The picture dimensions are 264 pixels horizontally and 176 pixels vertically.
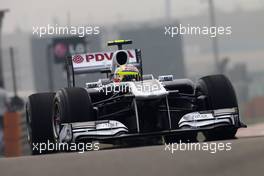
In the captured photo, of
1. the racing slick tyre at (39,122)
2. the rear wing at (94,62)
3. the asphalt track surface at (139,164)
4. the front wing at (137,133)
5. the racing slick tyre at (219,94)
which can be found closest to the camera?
the asphalt track surface at (139,164)

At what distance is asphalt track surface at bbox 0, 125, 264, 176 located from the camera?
6.23m

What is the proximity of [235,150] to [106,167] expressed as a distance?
1.03 m

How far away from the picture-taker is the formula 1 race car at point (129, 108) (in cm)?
883

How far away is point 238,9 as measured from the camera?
1005 inches

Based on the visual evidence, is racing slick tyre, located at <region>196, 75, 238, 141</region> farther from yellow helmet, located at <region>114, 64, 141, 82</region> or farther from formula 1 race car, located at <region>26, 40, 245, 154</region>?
yellow helmet, located at <region>114, 64, 141, 82</region>

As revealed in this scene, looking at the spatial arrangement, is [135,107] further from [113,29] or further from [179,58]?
[179,58]

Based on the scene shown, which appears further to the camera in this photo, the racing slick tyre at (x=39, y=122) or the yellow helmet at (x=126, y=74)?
the yellow helmet at (x=126, y=74)

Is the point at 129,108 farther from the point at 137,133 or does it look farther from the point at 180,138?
the point at 180,138

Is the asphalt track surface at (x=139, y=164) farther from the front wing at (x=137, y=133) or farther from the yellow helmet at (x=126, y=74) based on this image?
the yellow helmet at (x=126, y=74)

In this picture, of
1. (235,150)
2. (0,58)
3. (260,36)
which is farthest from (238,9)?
(235,150)

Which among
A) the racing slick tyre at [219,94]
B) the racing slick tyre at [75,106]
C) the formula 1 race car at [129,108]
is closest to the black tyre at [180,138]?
the formula 1 race car at [129,108]

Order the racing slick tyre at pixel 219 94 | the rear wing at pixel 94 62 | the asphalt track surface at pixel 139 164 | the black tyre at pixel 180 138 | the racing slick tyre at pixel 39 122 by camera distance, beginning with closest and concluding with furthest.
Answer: the asphalt track surface at pixel 139 164 < the racing slick tyre at pixel 219 94 < the racing slick tyre at pixel 39 122 < the black tyre at pixel 180 138 < the rear wing at pixel 94 62

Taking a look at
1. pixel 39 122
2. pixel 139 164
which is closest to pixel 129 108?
pixel 39 122

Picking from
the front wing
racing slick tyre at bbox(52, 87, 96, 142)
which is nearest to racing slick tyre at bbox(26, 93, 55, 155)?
the front wing
